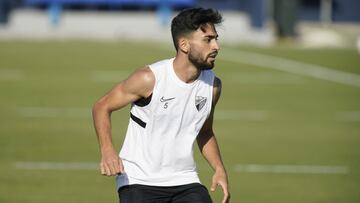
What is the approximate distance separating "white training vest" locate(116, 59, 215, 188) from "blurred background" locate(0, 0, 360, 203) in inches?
40.6

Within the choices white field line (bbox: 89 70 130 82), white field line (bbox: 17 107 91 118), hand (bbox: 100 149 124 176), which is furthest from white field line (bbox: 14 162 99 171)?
white field line (bbox: 89 70 130 82)

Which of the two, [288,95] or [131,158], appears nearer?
[131,158]

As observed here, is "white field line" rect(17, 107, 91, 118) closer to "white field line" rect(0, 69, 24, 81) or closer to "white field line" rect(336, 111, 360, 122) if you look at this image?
"white field line" rect(336, 111, 360, 122)

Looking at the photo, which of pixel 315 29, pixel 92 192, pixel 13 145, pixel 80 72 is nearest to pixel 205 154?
pixel 92 192

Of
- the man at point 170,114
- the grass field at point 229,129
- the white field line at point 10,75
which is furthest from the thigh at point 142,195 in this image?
the white field line at point 10,75

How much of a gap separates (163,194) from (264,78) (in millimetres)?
19888

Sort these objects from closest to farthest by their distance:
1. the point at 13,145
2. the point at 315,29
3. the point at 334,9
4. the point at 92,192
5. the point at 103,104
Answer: the point at 103,104, the point at 92,192, the point at 13,145, the point at 315,29, the point at 334,9

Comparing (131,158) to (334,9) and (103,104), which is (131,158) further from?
(334,9)

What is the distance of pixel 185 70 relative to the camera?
752 centimetres

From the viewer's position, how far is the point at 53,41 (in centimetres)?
3922

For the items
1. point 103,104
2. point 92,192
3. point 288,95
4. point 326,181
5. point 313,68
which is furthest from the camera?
point 313,68

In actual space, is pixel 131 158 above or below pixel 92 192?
above

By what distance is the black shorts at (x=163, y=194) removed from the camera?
7426 mm

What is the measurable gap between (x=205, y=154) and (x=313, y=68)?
2243 centimetres
